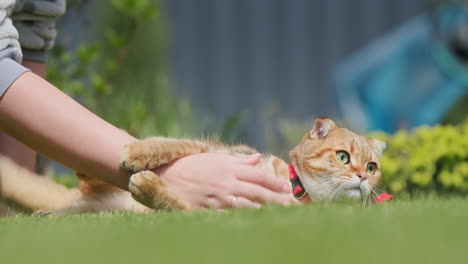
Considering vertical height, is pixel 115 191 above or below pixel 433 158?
below

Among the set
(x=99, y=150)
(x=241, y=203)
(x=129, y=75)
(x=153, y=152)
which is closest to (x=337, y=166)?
(x=241, y=203)

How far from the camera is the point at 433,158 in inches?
123

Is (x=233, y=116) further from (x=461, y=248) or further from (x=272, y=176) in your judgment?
(x=461, y=248)

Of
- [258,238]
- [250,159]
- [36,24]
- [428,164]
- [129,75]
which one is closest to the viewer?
[258,238]

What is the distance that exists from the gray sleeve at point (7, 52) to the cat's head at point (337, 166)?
73 cm

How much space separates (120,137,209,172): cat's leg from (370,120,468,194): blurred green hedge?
5.45 feet

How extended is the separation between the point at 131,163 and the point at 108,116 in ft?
9.00

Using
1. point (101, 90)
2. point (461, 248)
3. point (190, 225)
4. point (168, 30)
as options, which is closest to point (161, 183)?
point (190, 225)

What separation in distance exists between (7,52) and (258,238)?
3.04 ft

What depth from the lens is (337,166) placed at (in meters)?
1.58

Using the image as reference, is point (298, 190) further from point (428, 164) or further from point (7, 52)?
point (428, 164)

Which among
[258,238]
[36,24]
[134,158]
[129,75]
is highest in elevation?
Result: [129,75]

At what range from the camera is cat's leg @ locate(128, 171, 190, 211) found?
1517mm

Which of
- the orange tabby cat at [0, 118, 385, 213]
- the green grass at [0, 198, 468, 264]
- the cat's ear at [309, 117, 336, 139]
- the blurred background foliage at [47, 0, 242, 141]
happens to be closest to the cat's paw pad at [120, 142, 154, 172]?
the orange tabby cat at [0, 118, 385, 213]
